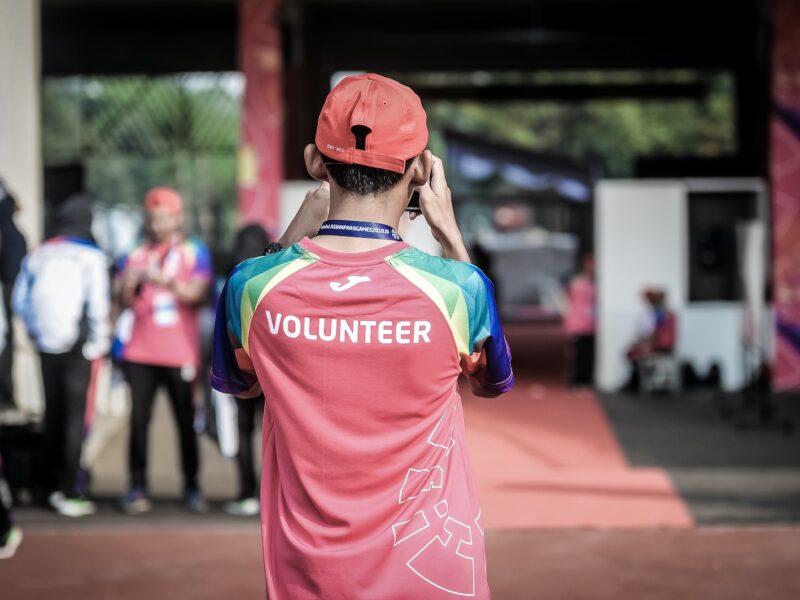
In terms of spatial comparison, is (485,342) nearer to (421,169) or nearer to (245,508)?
(421,169)

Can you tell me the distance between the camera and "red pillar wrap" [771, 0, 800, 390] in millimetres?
14141

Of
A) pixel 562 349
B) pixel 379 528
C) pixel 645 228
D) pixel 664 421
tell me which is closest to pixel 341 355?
pixel 379 528

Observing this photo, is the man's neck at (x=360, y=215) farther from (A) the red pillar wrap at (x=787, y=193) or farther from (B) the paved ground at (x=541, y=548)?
(A) the red pillar wrap at (x=787, y=193)

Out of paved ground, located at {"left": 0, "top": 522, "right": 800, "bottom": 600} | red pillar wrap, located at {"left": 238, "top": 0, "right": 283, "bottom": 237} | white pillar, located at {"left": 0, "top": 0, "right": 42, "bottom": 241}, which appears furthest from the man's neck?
red pillar wrap, located at {"left": 238, "top": 0, "right": 283, "bottom": 237}

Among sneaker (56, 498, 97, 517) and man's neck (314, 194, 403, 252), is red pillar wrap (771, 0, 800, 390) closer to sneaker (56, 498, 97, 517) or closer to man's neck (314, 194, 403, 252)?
sneaker (56, 498, 97, 517)

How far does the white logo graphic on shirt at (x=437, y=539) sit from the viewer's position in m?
1.98

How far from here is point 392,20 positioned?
695 inches

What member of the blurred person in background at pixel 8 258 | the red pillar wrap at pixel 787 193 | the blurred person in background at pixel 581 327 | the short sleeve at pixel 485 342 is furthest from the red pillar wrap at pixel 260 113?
the short sleeve at pixel 485 342

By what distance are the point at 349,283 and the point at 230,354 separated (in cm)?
30

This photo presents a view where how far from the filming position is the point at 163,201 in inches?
261

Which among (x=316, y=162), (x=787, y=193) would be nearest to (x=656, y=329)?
(x=787, y=193)

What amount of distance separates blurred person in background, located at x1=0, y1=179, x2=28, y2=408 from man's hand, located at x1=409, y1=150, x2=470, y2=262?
14.4 feet

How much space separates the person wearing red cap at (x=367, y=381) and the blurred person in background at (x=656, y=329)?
11.8 metres

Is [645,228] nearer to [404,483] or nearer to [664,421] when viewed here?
[664,421]
